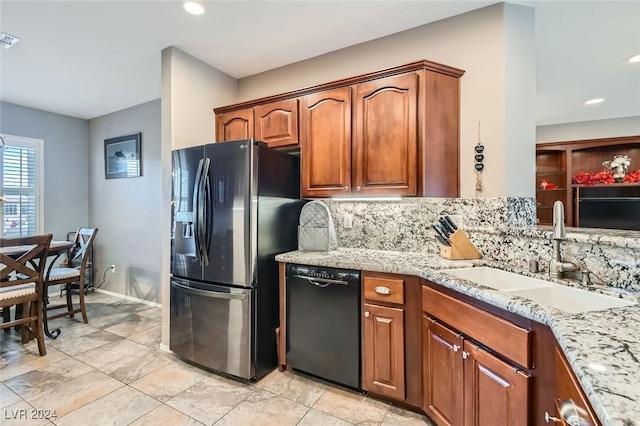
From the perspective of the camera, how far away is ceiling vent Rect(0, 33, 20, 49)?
2.48 metres

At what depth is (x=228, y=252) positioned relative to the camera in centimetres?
229

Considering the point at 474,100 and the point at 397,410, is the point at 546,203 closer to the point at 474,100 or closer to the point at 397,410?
the point at 474,100

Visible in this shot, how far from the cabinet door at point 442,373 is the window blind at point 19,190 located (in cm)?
515

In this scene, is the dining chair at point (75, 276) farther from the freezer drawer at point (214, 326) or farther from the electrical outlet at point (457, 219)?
the electrical outlet at point (457, 219)

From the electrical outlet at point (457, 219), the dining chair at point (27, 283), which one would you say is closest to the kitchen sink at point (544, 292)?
the electrical outlet at point (457, 219)

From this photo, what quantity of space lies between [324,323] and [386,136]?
140 cm

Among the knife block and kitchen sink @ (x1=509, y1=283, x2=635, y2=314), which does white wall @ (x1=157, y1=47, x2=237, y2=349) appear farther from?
kitchen sink @ (x1=509, y1=283, x2=635, y2=314)

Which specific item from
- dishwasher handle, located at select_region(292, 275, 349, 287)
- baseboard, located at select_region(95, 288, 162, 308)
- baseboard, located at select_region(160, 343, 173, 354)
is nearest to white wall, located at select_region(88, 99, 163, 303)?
baseboard, located at select_region(95, 288, 162, 308)

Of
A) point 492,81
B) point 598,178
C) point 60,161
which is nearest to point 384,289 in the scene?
point 492,81

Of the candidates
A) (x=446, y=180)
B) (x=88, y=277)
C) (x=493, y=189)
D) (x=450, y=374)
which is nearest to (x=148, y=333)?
(x=88, y=277)

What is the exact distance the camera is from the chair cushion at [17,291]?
249cm

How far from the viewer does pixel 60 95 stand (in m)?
3.81

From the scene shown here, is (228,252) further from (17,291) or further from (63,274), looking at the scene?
(63,274)

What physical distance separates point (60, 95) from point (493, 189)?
4.90 m
